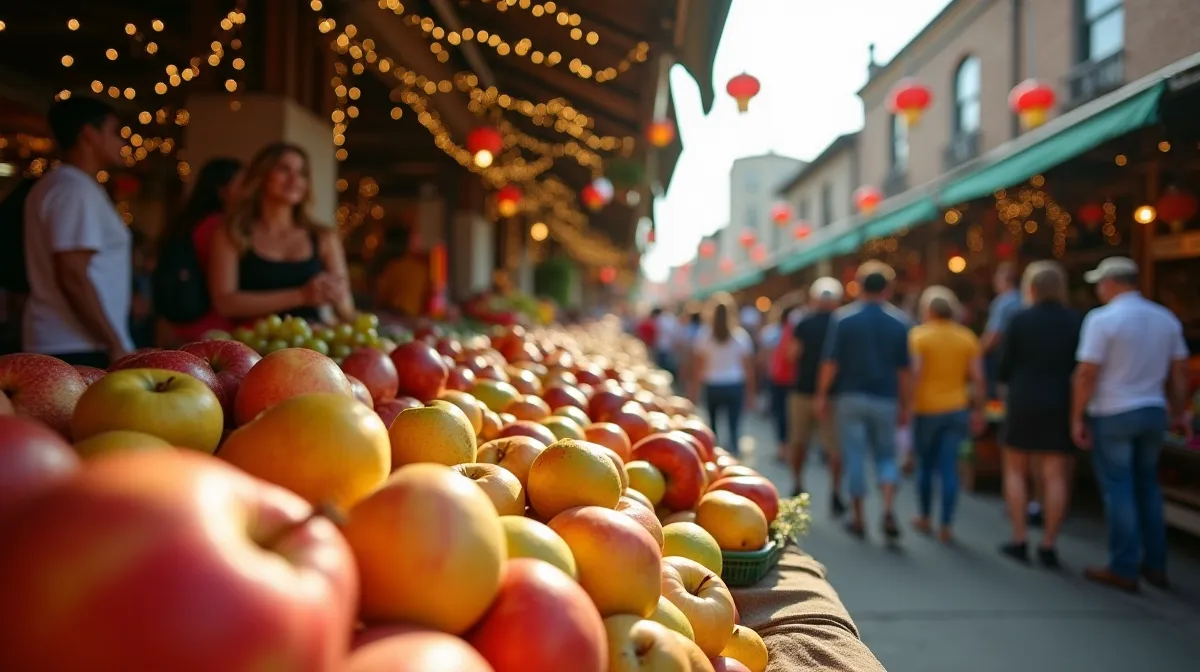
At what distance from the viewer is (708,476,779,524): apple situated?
7.05 ft

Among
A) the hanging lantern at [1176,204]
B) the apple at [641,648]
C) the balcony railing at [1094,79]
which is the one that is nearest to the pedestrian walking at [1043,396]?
the hanging lantern at [1176,204]

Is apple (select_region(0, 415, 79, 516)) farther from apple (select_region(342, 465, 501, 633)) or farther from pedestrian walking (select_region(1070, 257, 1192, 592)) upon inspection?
pedestrian walking (select_region(1070, 257, 1192, 592))

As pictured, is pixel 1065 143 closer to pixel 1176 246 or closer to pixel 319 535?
pixel 1176 246

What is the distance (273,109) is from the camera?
5223 millimetres

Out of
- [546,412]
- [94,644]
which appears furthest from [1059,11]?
[94,644]

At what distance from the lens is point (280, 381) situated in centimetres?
137

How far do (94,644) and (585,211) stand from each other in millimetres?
19639

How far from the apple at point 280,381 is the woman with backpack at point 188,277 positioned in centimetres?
209

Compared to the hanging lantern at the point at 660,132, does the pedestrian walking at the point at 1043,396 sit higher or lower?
lower

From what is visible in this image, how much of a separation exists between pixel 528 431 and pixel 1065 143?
17.8ft

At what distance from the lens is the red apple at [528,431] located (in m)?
1.94

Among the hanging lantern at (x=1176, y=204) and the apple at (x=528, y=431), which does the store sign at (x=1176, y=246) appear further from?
the apple at (x=528, y=431)

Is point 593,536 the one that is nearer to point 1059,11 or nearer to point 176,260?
point 176,260

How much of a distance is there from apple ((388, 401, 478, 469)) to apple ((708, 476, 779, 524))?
0.95m
